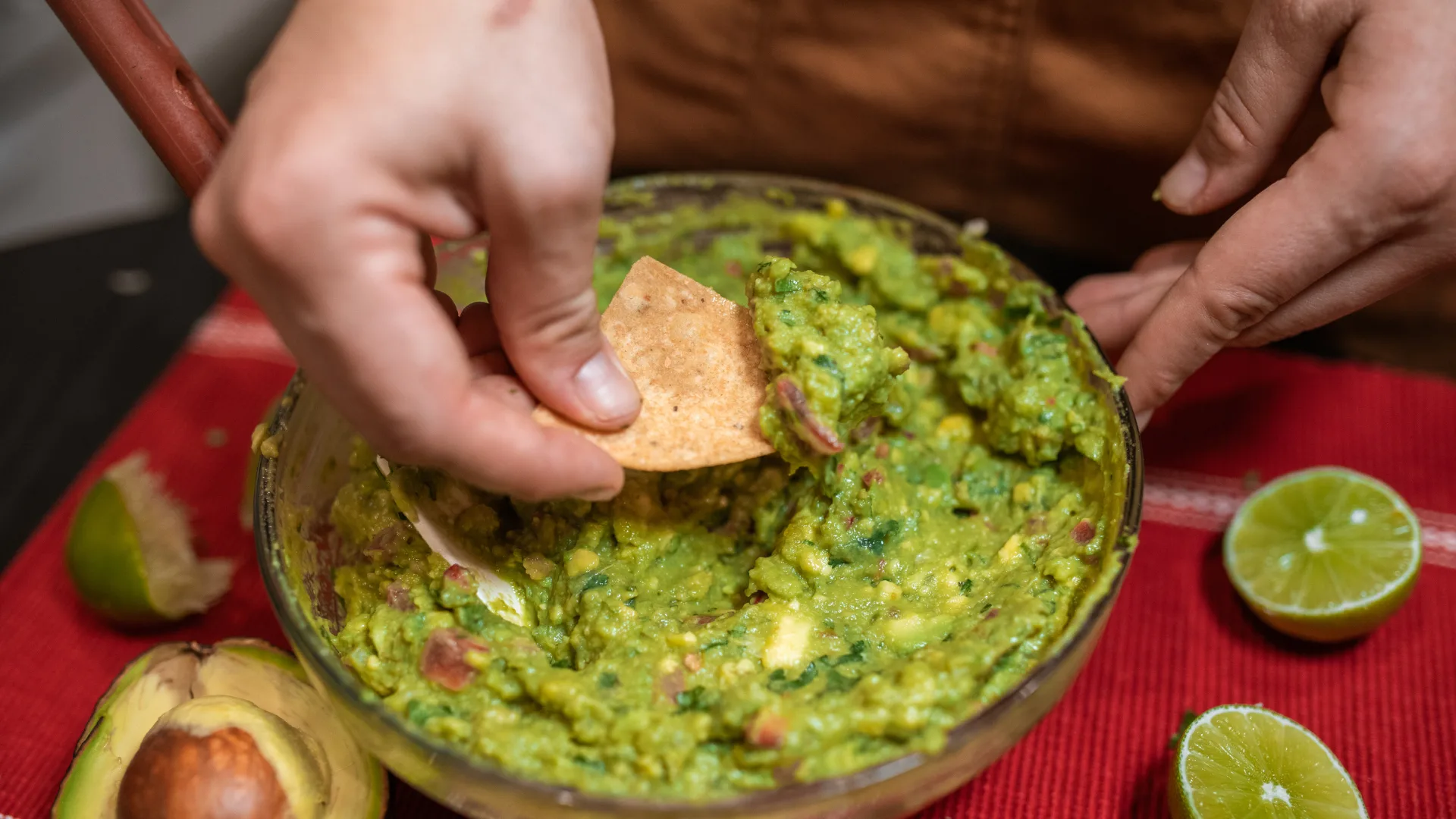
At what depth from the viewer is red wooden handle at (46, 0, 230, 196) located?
1246 millimetres

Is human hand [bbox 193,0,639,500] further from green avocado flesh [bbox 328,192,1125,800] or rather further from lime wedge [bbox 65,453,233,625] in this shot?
lime wedge [bbox 65,453,233,625]

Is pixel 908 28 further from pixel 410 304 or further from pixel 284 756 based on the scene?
pixel 284 756

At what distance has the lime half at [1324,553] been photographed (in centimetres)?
164

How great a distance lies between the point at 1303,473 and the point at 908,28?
110cm

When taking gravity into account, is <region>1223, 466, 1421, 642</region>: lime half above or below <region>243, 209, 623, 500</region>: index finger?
below

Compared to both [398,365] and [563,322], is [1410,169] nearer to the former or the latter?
[563,322]

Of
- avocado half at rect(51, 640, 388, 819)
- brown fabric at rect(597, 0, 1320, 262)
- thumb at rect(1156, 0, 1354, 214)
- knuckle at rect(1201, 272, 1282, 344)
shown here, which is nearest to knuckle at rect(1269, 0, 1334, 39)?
thumb at rect(1156, 0, 1354, 214)

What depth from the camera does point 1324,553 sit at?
1.71m

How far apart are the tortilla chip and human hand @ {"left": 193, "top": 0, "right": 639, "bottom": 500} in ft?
0.92

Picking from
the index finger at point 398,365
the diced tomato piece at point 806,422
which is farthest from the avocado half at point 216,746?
the diced tomato piece at point 806,422

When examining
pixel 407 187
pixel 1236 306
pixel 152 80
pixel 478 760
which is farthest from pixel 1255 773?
pixel 152 80

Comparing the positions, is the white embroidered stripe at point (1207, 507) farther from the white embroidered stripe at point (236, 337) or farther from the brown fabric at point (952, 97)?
the brown fabric at point (952, 97)

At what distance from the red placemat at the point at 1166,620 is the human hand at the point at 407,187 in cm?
78

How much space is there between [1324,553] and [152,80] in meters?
1.79
